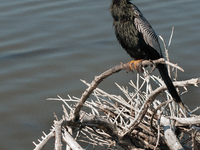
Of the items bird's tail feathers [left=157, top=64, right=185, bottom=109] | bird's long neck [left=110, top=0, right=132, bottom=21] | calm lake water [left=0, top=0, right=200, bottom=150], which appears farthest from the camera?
calm lake water [left=0, top=0, right=200, bottom=150]

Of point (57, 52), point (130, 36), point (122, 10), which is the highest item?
point (122, 10)

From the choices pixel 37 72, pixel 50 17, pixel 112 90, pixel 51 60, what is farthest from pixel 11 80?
pixel 50 17

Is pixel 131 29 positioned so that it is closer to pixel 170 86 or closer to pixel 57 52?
pixel 170 86

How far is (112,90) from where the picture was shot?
15.9 ft

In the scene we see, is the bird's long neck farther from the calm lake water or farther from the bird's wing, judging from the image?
the calm lake water

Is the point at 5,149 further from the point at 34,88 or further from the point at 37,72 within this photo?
the point at 37,72

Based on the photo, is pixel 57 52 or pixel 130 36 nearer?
pixel 130 36

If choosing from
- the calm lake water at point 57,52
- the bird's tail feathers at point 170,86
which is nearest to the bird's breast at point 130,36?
the bird's tail feathers at point 170,86

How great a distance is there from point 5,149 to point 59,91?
1.22 meters

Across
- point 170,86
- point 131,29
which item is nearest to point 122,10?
point 131,29

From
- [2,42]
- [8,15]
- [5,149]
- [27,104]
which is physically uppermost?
[8,15]

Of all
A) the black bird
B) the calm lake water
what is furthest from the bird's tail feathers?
the calm lake water

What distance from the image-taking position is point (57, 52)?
19.1 feet

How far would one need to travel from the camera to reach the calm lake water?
181 inches
